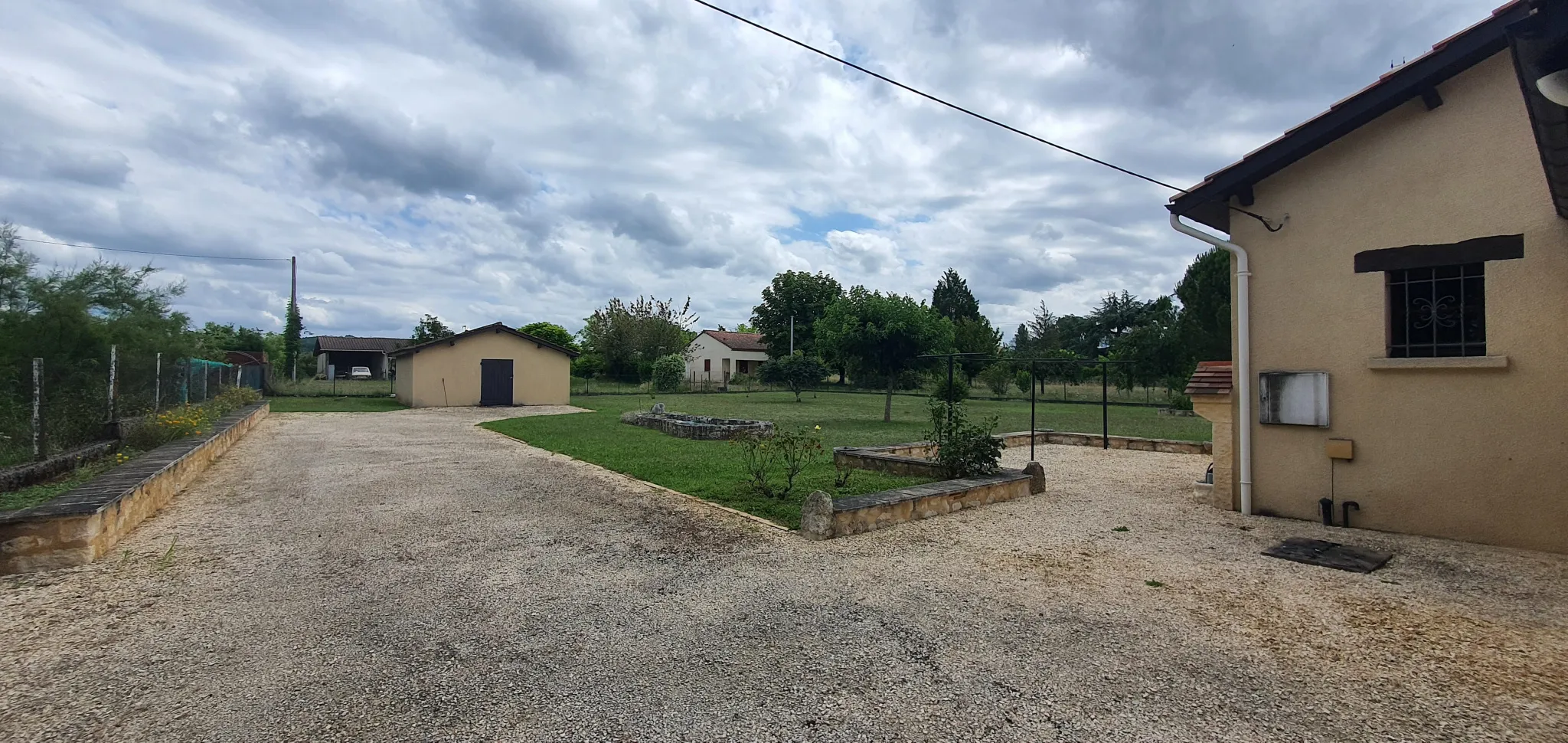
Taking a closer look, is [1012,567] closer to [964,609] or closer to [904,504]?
[964,609]

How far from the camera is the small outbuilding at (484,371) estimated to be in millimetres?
26859

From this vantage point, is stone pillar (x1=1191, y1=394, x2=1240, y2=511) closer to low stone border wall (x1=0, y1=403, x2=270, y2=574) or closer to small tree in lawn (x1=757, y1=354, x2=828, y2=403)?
low stone border wall (x1=0, y1=403, x2=270, y2=574)

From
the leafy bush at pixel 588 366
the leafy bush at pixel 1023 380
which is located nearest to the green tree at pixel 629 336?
the leafy bush at pixel 588 366

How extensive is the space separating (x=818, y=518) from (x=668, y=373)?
31206mm

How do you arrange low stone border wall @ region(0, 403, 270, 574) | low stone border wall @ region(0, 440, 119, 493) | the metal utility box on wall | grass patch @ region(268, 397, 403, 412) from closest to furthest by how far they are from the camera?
1. low stone border wall @ region(0, 403, 270, 574)
2. the metal utility box on wall
3. low stone border wall @ region(0, 440, 119, 493)
4. grass patch @ region(268, 397, 403, 412)

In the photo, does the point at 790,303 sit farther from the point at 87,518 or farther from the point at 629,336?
the point at 87,518

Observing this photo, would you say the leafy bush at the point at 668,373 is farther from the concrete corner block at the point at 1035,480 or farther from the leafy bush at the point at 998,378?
the concrete corner block at the point at 1035,480

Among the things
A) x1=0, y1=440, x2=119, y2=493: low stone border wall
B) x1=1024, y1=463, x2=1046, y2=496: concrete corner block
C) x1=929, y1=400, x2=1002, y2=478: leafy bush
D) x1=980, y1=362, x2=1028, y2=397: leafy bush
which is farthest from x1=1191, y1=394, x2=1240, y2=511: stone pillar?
x1=980, y1=362, x2=1028, y2=397: leafy bush

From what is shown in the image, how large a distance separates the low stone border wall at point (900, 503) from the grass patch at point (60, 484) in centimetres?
624

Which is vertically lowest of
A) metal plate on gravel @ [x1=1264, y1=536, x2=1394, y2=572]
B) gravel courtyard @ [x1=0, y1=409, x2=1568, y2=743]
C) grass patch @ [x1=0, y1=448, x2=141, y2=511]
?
gravel courtyard @ [x1=0, y1=409, x2=1568, y2=743]

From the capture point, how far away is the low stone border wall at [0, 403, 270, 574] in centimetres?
503

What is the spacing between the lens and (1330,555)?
569 centimetres

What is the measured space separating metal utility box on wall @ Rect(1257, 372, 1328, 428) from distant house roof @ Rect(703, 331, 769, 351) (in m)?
52.2

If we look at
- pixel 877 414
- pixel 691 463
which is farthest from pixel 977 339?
pixel 691 463
